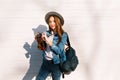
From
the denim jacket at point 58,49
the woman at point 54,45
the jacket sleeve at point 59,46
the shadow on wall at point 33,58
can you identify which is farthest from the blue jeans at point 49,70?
the shadow on wall at point 33,58

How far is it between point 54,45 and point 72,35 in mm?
1192

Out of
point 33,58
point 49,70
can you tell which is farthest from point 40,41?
point 33,58


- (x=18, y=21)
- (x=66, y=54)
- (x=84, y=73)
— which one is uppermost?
(x=18, y=21)

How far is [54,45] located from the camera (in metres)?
5.94

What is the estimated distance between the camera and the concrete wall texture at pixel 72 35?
6.97 meters

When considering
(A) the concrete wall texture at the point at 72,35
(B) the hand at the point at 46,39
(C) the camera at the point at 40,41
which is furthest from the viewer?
(A) the concrete wall texture at the point at 72,35

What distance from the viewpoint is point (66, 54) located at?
20.3 feet

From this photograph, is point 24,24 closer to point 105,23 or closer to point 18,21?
point 18,21

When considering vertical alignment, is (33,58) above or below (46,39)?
below

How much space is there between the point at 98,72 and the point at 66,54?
119cm

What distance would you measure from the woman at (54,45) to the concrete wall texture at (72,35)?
82 centimetres

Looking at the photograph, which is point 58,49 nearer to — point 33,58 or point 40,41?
point 40,41

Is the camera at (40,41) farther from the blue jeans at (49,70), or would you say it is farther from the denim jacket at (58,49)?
the blue jeans at (49,70)

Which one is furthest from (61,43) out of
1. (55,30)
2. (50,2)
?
(50,2)
